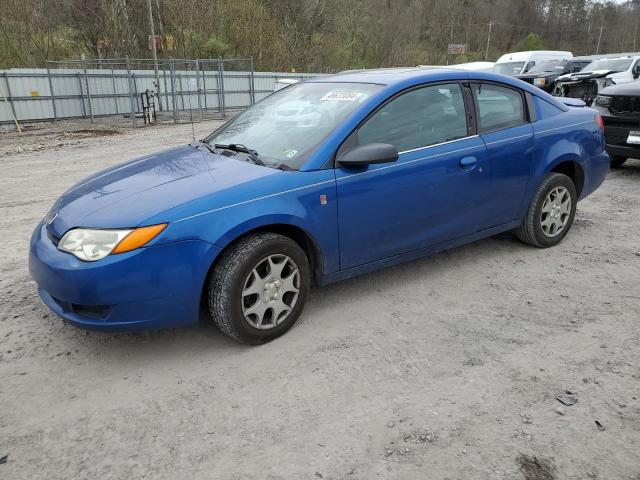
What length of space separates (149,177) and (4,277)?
1.85 meters

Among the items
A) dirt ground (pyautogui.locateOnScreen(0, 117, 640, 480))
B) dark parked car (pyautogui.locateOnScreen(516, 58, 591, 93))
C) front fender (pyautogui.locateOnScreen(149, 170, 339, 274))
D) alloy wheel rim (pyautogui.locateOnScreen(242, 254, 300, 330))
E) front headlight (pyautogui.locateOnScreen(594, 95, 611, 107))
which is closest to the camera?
dirt ground (pyautogui.locateOnScreen(0, 117, 640, 480))

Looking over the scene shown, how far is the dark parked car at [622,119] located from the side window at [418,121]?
176 inches

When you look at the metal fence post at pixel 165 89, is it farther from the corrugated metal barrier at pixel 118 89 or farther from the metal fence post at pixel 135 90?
the metal fence post at pixel 135 90

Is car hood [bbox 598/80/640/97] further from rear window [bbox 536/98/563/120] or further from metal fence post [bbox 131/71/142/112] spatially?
metal fence post [bbox 131/71/142/112]

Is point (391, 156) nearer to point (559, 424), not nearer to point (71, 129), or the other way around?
point (559, 424)

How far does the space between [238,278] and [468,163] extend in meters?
2.02

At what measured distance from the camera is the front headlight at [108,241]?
2809 mm

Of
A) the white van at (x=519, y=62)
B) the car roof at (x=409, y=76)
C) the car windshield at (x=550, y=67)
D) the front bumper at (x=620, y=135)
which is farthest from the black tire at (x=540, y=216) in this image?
the white van at (x=519, y=62)

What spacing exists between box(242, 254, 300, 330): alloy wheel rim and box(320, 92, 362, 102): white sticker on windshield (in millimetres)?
1289

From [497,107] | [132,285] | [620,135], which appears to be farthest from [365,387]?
[620,135]

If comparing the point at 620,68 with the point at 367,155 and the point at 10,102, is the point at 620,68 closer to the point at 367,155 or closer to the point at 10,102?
the point at 367,155

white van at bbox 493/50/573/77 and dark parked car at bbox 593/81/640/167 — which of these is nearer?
dark parked car at bbox 593/81/640/167

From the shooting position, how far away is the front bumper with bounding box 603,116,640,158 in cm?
723

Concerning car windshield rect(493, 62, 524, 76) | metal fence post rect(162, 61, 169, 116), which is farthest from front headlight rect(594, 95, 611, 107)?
car windshield rect(493, 62, 524, 76)
